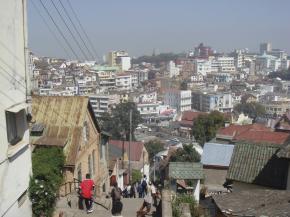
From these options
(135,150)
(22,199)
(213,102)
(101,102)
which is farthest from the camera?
(213,102)

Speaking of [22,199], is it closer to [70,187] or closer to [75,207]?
[75,207]

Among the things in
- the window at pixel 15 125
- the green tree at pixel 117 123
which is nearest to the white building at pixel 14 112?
the window at pixel 15 125

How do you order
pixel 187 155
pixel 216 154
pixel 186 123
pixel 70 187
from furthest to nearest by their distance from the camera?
pixel 186 123, pixel 187 155, pixel 216 154, pixel 70 187

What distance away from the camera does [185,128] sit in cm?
10169

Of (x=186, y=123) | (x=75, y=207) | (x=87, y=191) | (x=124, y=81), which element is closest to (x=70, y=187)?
(x=75, y=207)

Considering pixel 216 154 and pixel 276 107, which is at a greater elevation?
pixel 216 154

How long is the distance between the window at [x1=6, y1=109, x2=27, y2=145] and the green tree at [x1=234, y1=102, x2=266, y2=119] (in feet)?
372

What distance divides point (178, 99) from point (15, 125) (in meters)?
131

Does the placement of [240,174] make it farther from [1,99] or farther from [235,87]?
[235,87]

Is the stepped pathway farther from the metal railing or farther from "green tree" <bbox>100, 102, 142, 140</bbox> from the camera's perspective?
"green tree" <bbox>100, 102, 142, 140</bbox>

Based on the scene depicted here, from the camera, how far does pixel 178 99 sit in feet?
458

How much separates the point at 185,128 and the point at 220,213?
92364mm

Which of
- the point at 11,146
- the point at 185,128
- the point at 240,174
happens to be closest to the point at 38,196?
the point at 11,146

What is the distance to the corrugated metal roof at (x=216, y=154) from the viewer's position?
2930 cm
